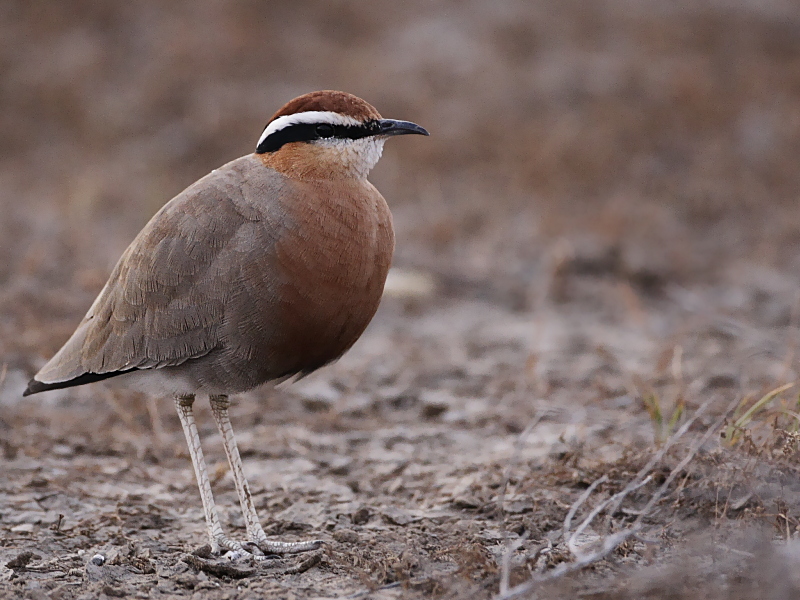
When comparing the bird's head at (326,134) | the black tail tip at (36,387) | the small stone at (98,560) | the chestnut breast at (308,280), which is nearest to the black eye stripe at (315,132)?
the bird's head at (326,134)

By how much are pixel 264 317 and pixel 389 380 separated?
297 cm

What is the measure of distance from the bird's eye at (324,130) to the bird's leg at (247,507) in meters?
1.32

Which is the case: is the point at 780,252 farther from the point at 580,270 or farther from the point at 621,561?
the point at 621,561

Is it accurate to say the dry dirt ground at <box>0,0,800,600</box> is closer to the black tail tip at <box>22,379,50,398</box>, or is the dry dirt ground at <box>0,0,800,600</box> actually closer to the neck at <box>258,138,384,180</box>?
the black tail tip at <box>22,379,50,398</box>

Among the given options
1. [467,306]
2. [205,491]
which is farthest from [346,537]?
[467,306]

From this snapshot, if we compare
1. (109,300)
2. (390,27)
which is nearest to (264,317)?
(109,300)

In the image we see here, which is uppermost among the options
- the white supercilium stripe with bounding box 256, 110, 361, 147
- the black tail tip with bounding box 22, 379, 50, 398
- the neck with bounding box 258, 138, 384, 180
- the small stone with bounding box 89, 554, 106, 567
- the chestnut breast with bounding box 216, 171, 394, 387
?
the white supercilium stripe with bounding box 256, 110, 361, 147

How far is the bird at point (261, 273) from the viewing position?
390 centimetres

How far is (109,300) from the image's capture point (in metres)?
4.52

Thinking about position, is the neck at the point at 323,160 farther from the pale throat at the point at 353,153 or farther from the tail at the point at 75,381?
the tail at the point at 75,381

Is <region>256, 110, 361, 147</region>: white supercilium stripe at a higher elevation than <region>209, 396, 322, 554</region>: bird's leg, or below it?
higher

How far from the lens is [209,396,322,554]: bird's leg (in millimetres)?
4125

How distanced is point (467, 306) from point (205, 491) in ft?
14.1

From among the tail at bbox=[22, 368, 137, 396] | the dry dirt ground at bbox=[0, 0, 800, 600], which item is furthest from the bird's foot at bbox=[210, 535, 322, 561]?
the tail at bbox=[22, 368, 137, 396]
